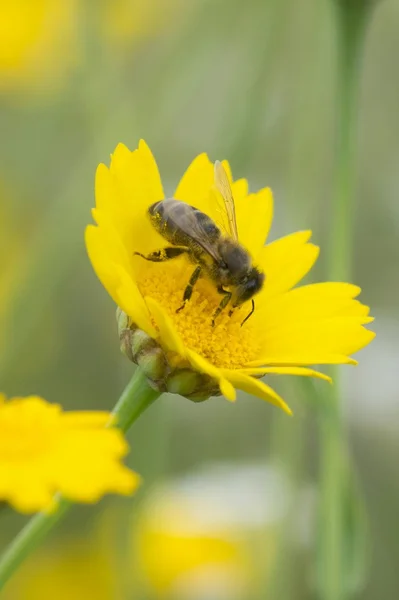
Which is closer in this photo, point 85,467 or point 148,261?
point 85,467

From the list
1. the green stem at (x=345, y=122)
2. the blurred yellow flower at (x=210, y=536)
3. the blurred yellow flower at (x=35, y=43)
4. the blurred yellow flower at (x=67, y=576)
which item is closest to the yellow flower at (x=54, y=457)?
the green stem at (x=345, y=122)

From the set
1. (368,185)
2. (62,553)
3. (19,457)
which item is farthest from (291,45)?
(19,457)

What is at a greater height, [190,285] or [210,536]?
[190,285]

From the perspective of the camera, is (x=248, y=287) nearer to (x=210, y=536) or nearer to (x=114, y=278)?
(x=114, y=278)

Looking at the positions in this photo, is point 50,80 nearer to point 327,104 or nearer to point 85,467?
point 327,104

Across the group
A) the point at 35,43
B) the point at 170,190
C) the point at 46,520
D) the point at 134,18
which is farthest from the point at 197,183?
the point at 134,18

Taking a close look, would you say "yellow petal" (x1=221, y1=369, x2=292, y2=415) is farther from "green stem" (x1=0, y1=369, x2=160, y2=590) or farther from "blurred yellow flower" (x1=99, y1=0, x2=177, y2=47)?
"blurred yellow flower" (x1=99, y1=0, x2=177, y2=47)

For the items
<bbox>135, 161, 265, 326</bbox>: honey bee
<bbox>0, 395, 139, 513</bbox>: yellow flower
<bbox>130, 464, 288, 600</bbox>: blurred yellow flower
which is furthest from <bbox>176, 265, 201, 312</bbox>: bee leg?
<bbox>130, 464, 288, 600</bbox>: blurred yellow flower
